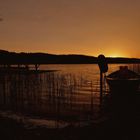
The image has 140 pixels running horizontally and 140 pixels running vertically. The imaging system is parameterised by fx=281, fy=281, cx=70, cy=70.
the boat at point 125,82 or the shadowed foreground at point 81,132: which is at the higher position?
the boat at point 125,82

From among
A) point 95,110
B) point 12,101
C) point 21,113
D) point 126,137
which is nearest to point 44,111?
point 21,113

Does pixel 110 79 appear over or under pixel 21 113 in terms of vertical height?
over

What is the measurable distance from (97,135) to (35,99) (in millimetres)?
14946

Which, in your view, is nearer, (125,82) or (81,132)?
(81,132)

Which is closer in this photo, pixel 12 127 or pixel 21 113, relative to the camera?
pixel 12 127

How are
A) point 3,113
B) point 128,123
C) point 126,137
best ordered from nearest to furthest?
point 126,137 → point 128,123 → point 3,113

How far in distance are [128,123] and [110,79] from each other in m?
10.8

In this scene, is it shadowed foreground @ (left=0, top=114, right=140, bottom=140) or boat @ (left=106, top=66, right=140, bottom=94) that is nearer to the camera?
Result: shadowed foreground @ (left=0, top=114, right=140, bottom=140)

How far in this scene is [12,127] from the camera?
13.6 metres

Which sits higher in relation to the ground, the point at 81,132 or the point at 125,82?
the point at 125,82

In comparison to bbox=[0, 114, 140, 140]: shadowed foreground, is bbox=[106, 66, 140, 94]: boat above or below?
above

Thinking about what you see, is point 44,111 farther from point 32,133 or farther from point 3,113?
point 32,133

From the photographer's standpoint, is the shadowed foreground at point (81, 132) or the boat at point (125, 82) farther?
the boat at point (125, 82)

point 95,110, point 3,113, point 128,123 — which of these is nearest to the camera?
point 128,123
